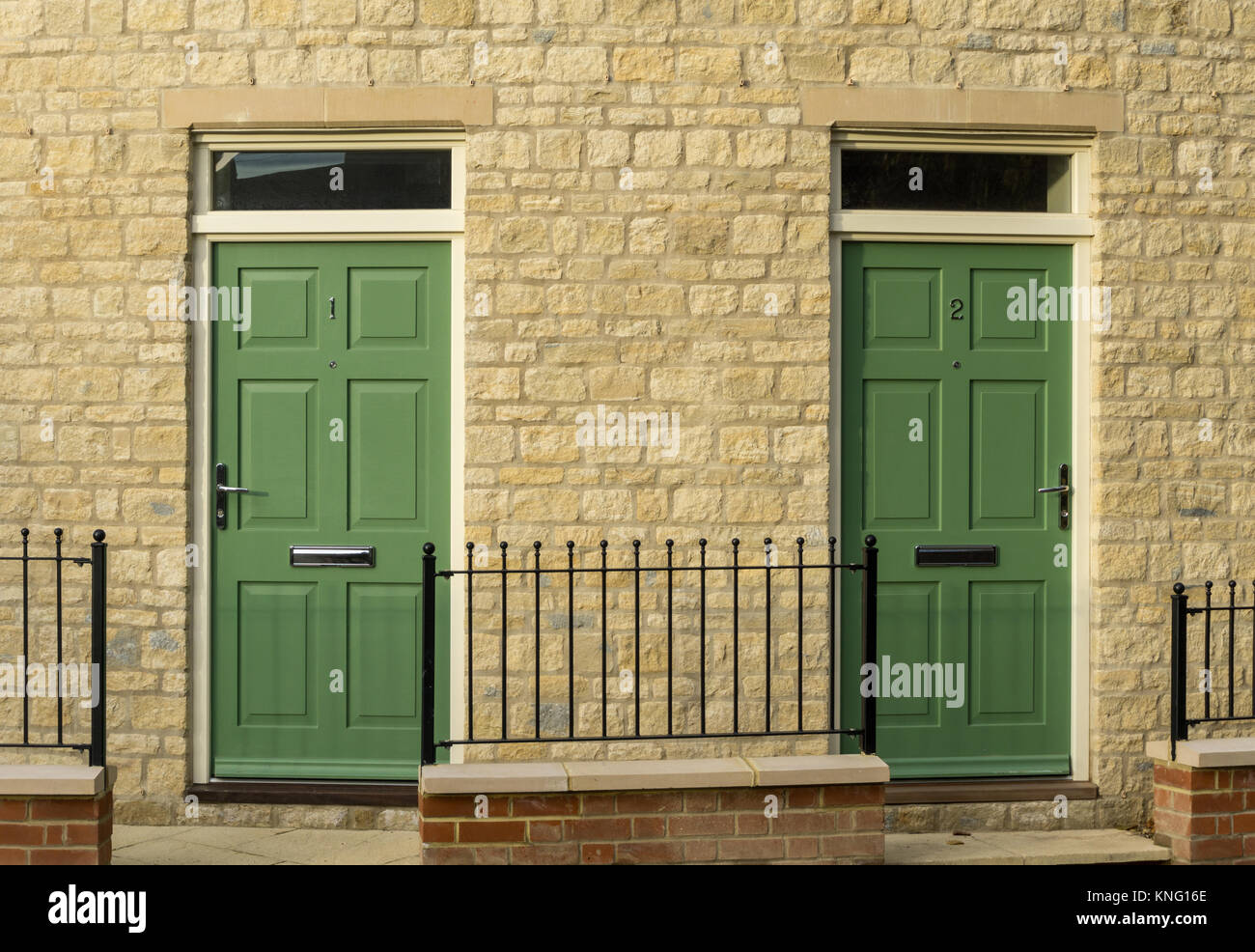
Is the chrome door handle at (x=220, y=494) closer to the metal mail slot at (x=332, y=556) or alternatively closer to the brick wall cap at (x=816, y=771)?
the metal mail slot at (x=332, y=556)

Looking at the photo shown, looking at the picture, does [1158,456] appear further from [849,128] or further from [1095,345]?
[849,128]

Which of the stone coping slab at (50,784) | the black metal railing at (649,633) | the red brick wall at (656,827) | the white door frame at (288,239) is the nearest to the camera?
the stone coping slab at (50,784)

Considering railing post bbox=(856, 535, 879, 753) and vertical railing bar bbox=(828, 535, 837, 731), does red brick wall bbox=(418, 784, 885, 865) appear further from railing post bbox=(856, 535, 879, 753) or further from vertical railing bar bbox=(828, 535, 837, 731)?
vertical railing bar bbox=(828, 535, 837, 731)

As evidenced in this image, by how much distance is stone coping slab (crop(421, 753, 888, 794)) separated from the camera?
15.0 feet

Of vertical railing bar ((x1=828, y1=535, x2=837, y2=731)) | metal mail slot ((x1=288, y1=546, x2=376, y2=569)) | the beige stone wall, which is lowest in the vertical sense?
vertical railing bar ((x1=828, y1=535, x2=837, y2=731))

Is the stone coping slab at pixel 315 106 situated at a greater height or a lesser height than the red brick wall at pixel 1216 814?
greater

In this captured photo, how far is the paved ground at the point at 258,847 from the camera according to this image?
Answer: 16.8ft

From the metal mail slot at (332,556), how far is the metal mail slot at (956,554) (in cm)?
254

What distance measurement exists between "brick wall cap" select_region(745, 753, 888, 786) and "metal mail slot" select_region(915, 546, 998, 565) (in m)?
1.32

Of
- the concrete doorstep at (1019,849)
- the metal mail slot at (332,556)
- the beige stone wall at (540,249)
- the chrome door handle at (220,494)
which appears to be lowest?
the concrete doorstep at (1019,849)

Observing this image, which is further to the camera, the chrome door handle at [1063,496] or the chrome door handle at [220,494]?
the chrome door handle at [1063,496]

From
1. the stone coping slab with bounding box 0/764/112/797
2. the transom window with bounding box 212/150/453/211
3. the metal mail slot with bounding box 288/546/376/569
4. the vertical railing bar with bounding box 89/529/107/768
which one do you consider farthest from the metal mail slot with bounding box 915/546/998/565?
the stone coping slab with bounding box 0/764/112/797

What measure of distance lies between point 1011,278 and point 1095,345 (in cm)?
50

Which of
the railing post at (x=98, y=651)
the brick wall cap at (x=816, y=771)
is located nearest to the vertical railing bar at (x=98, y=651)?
the railing post at (x=98, y=651)
